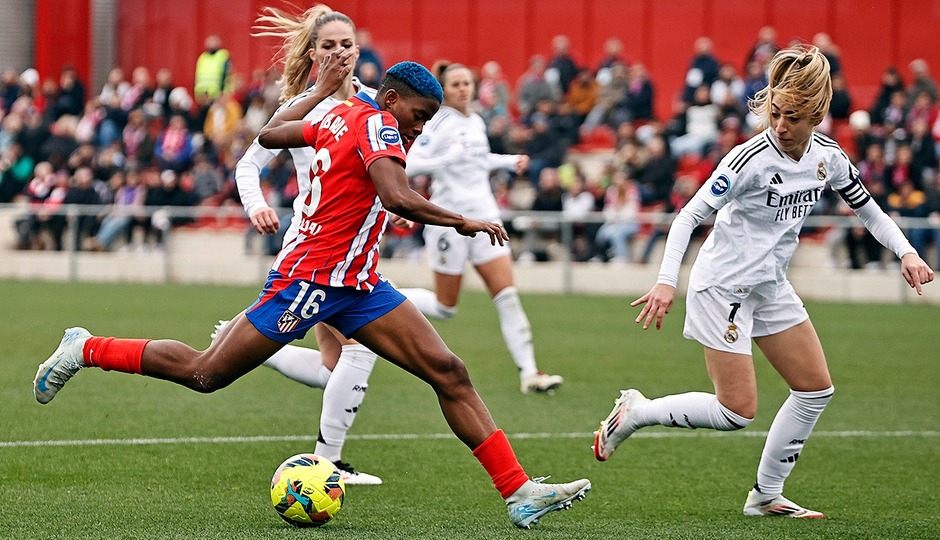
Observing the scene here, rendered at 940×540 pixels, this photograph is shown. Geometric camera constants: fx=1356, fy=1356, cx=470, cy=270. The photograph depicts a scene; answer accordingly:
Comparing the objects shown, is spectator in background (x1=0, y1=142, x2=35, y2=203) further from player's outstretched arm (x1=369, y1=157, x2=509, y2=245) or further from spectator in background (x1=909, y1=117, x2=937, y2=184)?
player's outstretched arm (x1=369, y1=157, x2=509, y2=245)

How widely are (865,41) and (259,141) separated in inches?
890

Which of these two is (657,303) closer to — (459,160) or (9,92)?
(459,160)

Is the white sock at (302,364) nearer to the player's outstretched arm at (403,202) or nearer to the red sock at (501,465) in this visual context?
Result: the red sock at (501,465)

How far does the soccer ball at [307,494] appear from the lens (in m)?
5.92

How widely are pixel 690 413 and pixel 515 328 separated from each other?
4.40 metres

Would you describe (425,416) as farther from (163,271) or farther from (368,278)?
(163,271)

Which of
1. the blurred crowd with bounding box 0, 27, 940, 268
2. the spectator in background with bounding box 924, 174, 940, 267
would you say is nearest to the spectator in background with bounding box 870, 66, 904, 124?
the blurred crowd with bounding box 0, 27, 940, 268

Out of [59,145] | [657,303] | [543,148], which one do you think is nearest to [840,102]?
[543,148]

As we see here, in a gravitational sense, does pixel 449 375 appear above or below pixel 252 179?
below

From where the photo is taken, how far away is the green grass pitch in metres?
6.10

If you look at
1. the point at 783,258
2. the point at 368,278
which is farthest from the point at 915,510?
the point at 368,278

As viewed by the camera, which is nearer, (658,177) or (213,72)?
(658,177)

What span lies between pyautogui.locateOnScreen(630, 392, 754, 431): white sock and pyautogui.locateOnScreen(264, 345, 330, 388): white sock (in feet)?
5.75

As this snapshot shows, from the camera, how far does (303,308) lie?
5812mm
